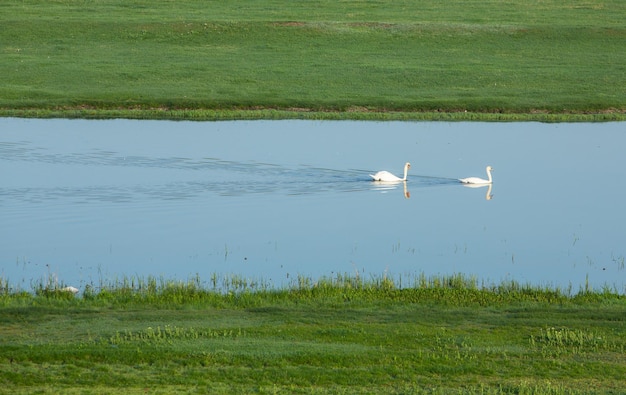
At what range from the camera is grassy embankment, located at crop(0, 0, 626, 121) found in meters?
44.9

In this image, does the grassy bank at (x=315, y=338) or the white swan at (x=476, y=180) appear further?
the white swan at (x=476, y=180)

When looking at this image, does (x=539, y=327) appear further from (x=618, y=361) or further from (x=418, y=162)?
(x=418, y=162)

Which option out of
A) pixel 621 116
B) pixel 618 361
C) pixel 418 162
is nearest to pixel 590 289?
pixel 618 361

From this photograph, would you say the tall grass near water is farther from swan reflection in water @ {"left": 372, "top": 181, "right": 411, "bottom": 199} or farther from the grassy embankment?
the grassy embankment

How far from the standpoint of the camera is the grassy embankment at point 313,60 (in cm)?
4494

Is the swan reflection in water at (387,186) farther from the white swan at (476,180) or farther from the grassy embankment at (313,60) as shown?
the grassy embankment at (313,60)

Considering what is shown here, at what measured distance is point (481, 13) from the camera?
242 feet

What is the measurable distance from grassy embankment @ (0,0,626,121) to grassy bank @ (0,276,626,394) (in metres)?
25.1

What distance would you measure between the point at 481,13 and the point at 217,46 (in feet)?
67.2

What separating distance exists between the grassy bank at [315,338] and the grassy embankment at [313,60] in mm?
25139

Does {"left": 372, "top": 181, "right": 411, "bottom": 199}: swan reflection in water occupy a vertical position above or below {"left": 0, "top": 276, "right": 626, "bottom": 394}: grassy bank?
above

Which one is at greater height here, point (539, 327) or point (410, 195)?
point (410, 195)

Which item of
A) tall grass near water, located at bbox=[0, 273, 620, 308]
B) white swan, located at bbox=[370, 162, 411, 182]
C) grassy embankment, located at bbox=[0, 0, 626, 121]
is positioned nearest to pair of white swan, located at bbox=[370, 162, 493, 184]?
white swan, located at bbox=[370, 162, 411, 182]

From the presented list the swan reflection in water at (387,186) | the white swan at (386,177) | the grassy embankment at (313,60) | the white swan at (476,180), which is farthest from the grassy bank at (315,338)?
the grassy embankment at (313,60)
